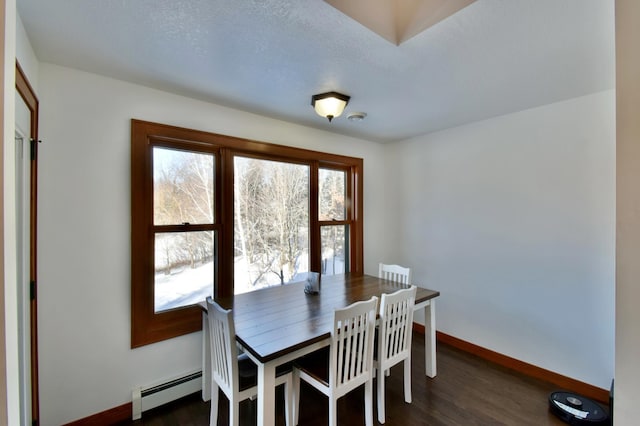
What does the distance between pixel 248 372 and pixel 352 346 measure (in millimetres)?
676

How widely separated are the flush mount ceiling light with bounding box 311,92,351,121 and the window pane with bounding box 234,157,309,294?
2.96 ft

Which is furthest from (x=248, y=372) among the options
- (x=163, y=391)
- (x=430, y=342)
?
A: (x=430, y=342)

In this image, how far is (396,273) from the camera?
283cm

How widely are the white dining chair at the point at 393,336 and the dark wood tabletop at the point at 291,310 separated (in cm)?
25

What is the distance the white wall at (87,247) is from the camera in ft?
5.67

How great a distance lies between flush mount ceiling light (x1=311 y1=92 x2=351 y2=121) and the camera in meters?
2.14

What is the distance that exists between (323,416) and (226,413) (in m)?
0.73

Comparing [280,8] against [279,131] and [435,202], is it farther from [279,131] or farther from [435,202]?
[435,202]

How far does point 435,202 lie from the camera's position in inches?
132

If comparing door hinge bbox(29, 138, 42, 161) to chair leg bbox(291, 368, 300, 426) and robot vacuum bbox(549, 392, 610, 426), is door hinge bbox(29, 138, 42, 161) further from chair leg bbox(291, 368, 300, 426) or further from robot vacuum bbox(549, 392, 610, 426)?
robot vacuum bbox(549, 392, 610, 426)

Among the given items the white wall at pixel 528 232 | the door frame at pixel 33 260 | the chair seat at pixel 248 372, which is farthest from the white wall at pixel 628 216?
the door frame at pixel 33 260

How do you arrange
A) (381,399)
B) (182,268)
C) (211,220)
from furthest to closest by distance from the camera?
(211,220) → (182,268) → (381,399)

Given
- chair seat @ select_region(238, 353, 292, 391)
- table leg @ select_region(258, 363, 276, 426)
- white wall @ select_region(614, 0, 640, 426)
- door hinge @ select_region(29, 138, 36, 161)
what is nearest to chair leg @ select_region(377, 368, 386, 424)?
chair seat @ select_region(238, 353, 292, 391)

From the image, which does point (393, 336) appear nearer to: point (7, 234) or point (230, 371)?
point (230, 371)
